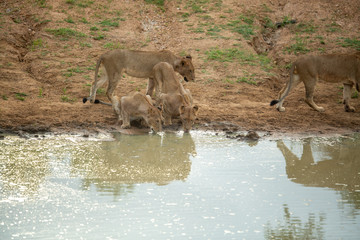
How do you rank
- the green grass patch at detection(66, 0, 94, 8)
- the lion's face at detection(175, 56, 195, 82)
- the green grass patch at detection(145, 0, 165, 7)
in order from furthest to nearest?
the green grass patch at detection(145, 0, 165, 7) < the green grass patch at detection(66, 0, 94, 8) < the lion's face at detection(175, 56, 195, 82)

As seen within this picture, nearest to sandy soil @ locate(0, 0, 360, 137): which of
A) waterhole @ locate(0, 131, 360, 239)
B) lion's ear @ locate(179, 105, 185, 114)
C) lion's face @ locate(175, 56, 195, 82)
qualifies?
lion's ear @ locate(179, 105, 185, 114)

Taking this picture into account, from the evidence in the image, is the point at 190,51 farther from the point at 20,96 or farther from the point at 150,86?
the point at 20,96

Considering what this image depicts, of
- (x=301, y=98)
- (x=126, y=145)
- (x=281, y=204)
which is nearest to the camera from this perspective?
(x=281, y=204)

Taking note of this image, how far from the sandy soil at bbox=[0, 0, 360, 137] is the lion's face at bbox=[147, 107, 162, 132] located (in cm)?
84

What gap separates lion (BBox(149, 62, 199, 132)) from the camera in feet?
35.0

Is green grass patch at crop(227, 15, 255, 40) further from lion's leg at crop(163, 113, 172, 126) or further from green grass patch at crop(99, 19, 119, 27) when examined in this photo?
lion's leg at crop(163, 113, 172, 126)

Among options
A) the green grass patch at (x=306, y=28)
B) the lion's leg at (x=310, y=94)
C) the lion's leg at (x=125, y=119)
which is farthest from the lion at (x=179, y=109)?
the green grass patch at (x=306, y=28)

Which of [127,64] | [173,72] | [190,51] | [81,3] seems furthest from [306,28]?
[127,64]

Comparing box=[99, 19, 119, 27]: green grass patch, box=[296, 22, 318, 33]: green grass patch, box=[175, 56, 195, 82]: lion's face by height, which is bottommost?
box=[175, 56, 195, 82]: lion's face

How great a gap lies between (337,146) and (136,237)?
5.49m

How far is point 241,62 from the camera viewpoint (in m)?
15.8

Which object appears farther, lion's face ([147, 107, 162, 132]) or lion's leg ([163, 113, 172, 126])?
lion's leg ([163, 113, 172, 126])

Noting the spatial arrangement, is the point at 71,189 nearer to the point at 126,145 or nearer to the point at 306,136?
the point at 126,145

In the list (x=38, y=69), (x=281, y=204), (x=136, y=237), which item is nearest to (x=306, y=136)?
(x=281, y=204)
